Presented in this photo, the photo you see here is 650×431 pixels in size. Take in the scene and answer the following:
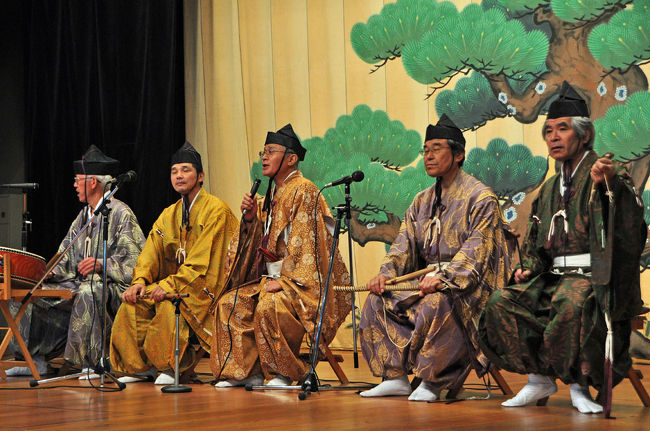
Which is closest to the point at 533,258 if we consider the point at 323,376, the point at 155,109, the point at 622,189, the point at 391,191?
the point at 622,189

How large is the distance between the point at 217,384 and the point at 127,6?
14.6 feet

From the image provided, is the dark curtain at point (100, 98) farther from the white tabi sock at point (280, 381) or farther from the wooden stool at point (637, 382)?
the wooden stool at point (637, 382)

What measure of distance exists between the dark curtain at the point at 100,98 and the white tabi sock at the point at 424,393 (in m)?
4.19

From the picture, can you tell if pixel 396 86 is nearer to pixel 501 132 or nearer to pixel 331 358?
pixel 501 132

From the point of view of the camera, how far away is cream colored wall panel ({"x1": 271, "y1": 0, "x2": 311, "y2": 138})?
7.73 metres

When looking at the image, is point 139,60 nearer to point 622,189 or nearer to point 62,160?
point 62,160

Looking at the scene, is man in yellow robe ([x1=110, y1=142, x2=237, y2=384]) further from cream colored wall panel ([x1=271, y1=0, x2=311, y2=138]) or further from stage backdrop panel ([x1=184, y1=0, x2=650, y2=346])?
cream colored wall panel ([x1=271, y1=0, x2=311, y2=138])

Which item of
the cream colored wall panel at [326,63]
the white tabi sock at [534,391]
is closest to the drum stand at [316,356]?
the white tabi sock at [534,391]

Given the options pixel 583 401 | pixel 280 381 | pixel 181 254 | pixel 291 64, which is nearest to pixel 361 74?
pixel 291 64

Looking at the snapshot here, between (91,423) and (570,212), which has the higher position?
(570,212)

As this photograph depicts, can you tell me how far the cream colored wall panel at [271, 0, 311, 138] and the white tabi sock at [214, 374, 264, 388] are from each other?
3.07 m

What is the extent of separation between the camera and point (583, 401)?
375 cm

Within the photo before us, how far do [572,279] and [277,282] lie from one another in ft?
5.69

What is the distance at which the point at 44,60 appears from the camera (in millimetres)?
8797
